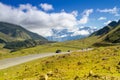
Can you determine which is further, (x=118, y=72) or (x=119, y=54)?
(x=119, y=54)

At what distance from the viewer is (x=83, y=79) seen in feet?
83.4

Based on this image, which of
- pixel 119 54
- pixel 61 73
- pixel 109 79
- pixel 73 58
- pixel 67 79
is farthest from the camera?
pixel 73 58

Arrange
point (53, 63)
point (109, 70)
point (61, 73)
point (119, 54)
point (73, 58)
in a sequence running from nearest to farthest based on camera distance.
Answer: point (61, 73), point (109, 70), point (119, 54), point (53, 63), point (73, 58)

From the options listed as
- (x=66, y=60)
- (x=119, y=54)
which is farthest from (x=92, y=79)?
(x=66, y=60)

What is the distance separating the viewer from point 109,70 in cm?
3400

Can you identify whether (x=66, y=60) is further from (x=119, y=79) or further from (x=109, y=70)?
(x=119, y=79)

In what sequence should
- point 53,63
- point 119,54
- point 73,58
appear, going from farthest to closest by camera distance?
1. point 73,58
2. point 53,63
3. point 119,54

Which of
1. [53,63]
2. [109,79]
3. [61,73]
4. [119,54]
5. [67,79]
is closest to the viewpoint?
[109,79]

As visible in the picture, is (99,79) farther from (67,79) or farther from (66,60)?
(66,60)

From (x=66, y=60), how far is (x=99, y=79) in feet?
97.2

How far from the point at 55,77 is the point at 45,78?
171 cm

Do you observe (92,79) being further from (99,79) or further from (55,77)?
(55,77)

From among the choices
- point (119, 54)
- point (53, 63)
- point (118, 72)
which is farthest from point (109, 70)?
point (53, 63)

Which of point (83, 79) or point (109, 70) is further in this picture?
point (109, 70)
